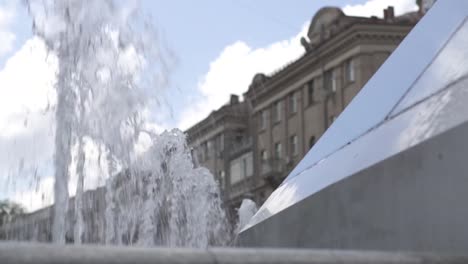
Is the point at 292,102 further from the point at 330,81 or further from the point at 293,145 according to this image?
the point at 330,81

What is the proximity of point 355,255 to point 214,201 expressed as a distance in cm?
1995

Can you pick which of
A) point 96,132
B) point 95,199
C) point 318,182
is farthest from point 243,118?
point 318,182

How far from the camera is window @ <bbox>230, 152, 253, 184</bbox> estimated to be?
59312 millimetres

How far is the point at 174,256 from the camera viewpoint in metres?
3.89

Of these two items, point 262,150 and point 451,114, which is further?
point 262,150

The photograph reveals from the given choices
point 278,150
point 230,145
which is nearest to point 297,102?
point 278,150

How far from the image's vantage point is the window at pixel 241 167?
59312 mm

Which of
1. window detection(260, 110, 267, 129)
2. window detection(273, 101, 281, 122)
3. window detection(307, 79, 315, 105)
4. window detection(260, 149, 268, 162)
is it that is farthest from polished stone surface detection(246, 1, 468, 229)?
window detection(260, 110, 267, 129)

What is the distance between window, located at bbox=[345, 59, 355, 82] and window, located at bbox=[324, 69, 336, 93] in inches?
44.9

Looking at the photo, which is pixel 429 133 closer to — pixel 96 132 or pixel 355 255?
pixel 355 255

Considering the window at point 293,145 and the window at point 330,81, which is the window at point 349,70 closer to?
the window at point 330,81

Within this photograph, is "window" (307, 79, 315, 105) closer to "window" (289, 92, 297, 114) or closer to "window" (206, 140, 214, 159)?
"window" (289, 92, 297, 114)

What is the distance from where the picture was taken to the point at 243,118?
63219 mm

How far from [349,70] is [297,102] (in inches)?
242
